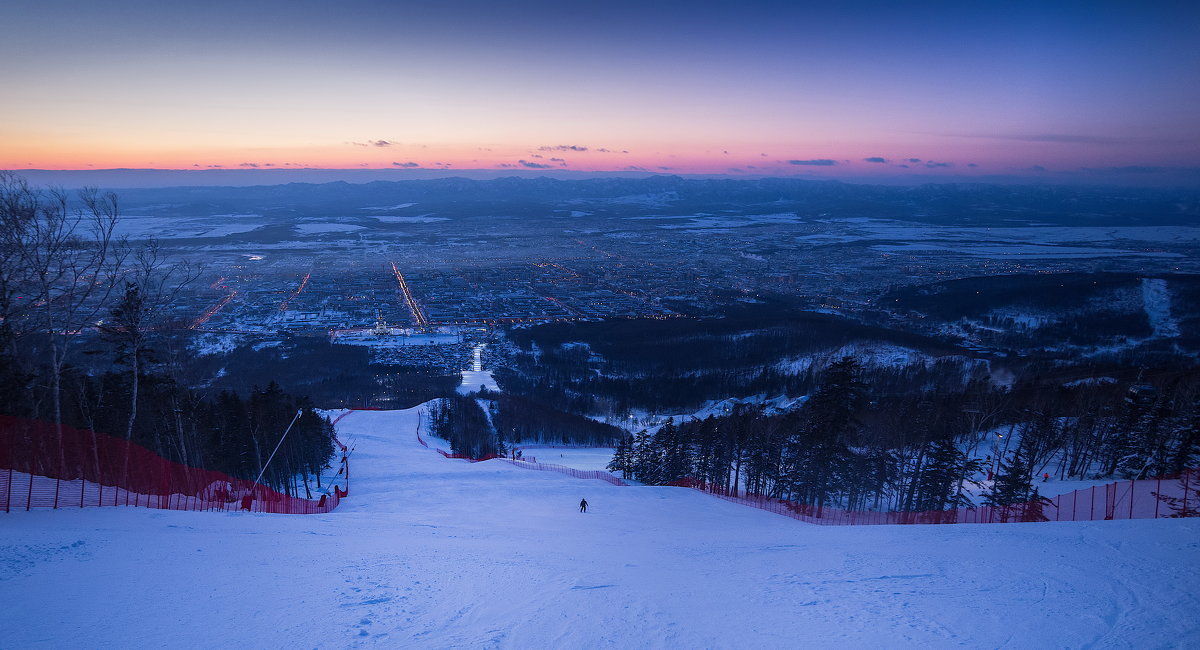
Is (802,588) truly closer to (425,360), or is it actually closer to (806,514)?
(806,514)

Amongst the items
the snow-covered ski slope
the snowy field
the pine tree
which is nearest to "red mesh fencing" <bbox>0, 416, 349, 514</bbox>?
the snow-covered ski slope

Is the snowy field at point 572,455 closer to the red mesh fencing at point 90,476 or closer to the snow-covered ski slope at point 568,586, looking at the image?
the red mesh fencing at point 90,476

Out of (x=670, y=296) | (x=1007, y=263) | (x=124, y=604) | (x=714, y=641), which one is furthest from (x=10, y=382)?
(x=1007, y=263)

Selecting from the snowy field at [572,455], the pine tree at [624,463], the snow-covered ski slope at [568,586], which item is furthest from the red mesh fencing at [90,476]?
the snowy field at [572,455]

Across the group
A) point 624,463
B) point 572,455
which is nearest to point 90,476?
point 624,463

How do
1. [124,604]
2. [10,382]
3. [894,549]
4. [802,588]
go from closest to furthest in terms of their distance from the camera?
[124,604] → [802,588] → [894,549] → [10,382]

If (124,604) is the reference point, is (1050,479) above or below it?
below

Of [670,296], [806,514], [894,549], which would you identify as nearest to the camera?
[894,549]
